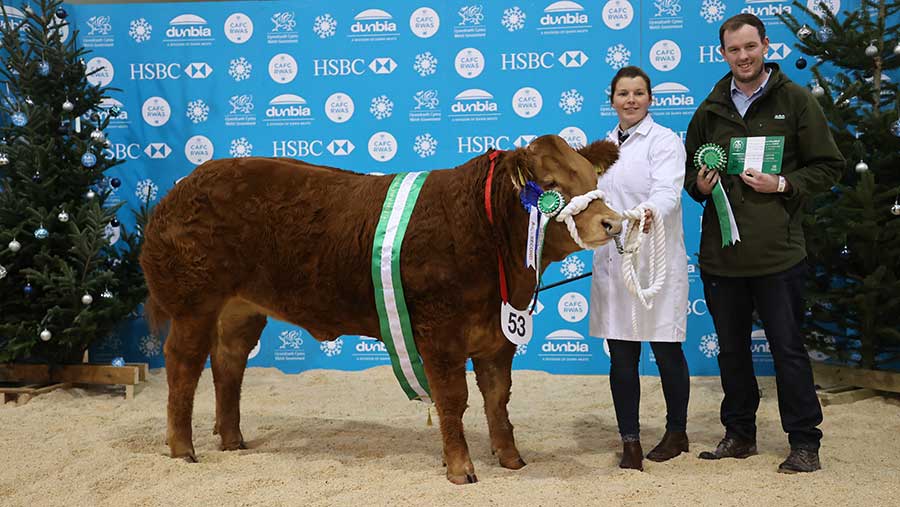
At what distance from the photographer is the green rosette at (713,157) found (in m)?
3.24

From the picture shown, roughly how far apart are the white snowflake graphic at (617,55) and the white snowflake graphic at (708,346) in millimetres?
2057

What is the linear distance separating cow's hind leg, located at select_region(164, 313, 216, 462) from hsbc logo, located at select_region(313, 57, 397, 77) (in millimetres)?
2600

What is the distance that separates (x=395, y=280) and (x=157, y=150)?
337cm

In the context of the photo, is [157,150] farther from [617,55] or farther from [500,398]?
[500,398]

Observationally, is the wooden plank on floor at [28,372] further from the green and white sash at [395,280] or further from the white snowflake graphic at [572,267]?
the white snowflake graphic at [572,267]

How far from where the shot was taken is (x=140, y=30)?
5.58m

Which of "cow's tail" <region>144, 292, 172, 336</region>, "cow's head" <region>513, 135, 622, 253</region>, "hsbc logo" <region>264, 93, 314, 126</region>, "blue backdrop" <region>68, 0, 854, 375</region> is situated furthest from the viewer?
"hsbc logo" <region>264, 93, 314, 126</region>

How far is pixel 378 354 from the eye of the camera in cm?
564

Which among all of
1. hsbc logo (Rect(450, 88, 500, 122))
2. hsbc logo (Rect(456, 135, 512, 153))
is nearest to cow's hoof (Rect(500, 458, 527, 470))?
hsbc logo (Rect(456, 135, 512, 153))

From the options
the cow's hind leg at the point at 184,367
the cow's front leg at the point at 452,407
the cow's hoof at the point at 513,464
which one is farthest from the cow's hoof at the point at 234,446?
the cow's hoof at the point at 513,464

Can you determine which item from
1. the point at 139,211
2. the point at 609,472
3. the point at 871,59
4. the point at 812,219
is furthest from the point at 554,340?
the point at 139,211

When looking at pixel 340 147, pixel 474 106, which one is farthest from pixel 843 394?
pixel 340 147

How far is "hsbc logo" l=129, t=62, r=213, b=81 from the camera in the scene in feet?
18.3

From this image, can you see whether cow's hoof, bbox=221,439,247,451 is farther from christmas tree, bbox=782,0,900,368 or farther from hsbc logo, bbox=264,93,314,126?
christmas tree, bbox=782,0,900,368
